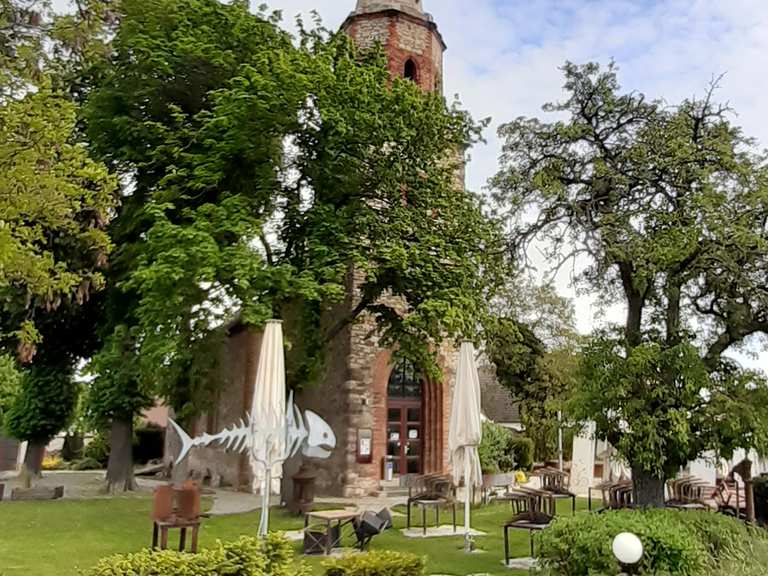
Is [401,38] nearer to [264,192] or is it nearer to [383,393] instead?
[264,192]

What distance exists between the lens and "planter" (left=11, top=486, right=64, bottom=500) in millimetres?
16625

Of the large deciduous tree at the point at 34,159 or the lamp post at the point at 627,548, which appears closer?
the lamp post at the point at 627,548

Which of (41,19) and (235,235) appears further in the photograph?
(235,235)

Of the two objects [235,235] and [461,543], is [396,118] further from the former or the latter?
[461,543]

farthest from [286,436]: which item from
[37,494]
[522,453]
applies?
[522,453]

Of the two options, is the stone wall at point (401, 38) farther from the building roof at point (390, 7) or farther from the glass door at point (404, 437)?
the glass door at point (404, 437)

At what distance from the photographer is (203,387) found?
639 inches

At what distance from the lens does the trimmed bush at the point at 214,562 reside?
5094mm

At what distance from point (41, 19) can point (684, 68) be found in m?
8.84

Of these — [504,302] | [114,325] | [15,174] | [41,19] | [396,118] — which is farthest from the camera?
[504,302]

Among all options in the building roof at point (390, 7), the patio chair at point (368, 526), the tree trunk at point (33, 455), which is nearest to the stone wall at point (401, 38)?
the building roof at point (390, 7)

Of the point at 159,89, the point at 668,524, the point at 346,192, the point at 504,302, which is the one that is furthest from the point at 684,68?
the point at 504,302

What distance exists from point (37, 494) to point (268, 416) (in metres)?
10.3

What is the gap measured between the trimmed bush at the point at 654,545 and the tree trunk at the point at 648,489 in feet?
4.49
